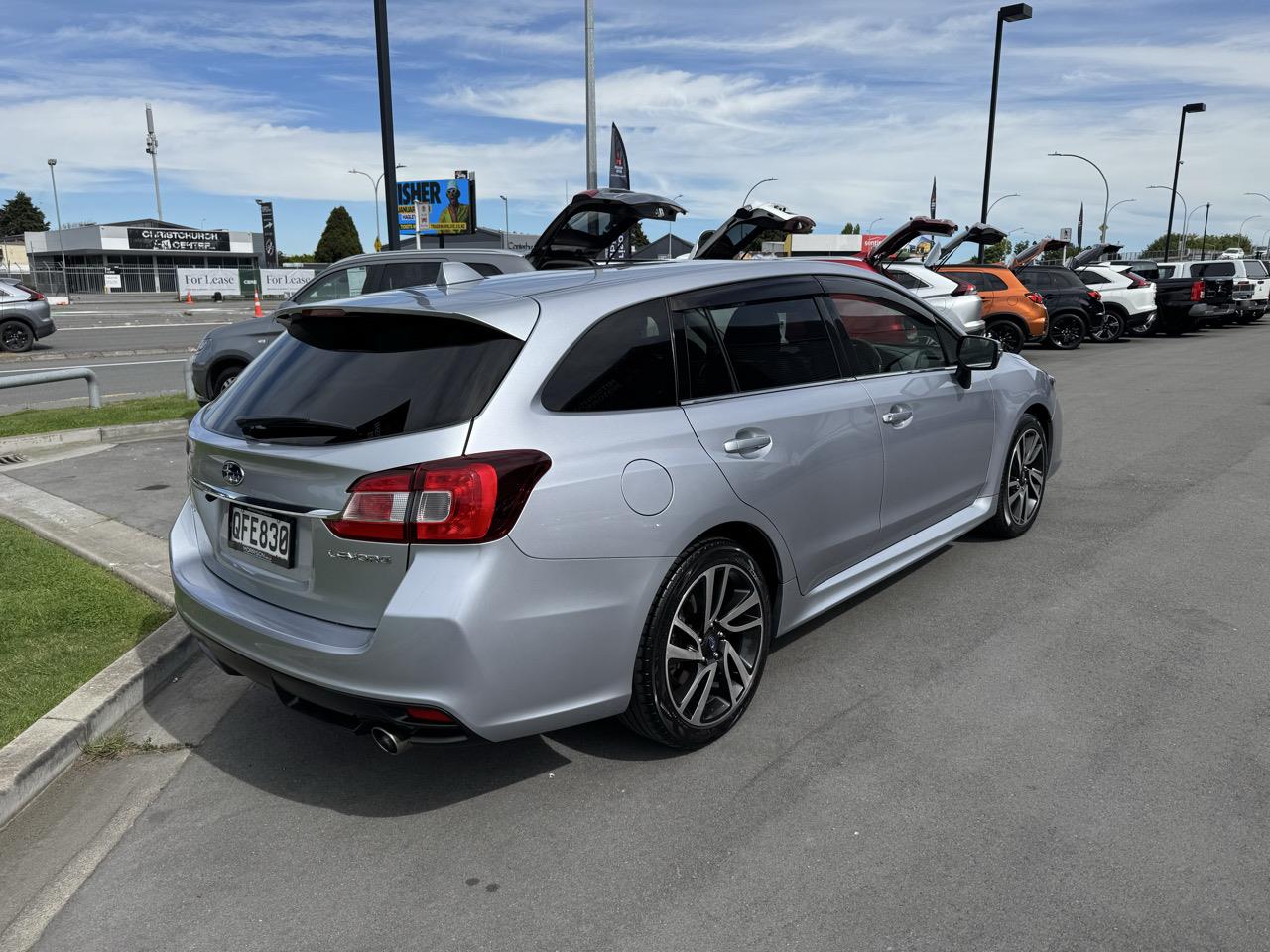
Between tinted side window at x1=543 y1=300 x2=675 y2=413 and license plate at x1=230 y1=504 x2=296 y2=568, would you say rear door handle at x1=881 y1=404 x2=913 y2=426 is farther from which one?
license plate at x1=230 y1=504 x2=296 y2=568

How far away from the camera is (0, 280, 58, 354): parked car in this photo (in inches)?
778

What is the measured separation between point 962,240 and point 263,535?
14780 mm

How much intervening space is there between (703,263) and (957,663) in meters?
1.95

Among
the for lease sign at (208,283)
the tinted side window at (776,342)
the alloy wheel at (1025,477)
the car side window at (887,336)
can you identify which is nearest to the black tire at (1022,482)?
the alloy wheel at (1025,477)

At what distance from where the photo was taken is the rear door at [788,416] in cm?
346

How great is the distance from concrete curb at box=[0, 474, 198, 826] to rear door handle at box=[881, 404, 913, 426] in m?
3.16

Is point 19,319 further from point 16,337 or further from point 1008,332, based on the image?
point 1008,332

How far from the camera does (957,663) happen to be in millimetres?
4102

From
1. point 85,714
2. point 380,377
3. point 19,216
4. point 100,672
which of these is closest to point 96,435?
point 100,672

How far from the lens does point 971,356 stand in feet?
16.0

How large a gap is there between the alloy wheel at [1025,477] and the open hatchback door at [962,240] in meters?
10.2

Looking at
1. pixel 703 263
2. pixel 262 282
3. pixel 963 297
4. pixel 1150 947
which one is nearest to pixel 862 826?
pixel 1150 947

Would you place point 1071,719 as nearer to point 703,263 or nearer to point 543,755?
point 543,755

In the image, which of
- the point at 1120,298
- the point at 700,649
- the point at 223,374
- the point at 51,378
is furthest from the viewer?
the point at 1120,298
